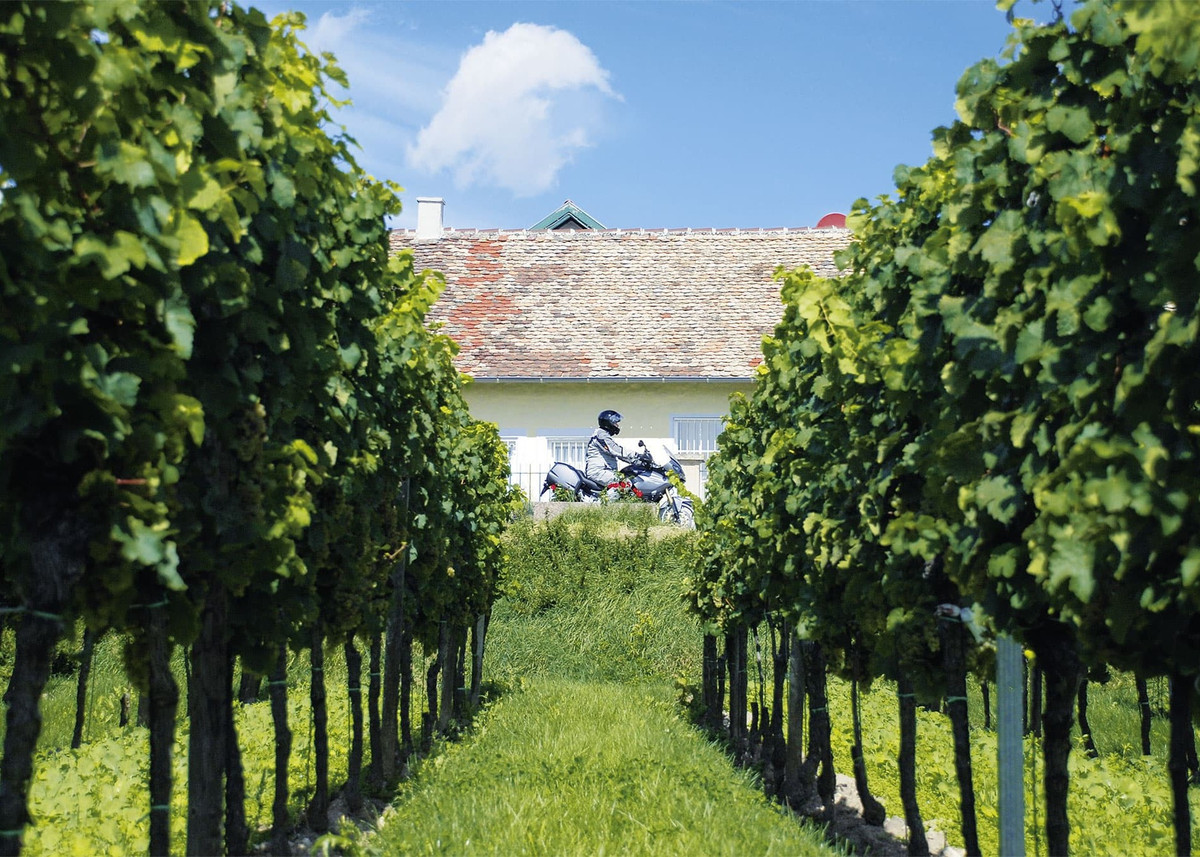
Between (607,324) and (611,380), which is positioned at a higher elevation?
(607,324)

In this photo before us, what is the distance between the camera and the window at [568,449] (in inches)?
926

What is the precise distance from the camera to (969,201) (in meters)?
4.73

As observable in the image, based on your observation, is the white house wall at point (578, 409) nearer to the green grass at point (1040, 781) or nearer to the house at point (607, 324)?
the house at point (607, 324)

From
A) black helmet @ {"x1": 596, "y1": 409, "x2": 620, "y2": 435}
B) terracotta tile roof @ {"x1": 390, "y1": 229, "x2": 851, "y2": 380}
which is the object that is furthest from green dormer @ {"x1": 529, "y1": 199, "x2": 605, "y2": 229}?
black helmet @ {"x1": 596, "y1": 409, "x2": 620, "y2": 435}

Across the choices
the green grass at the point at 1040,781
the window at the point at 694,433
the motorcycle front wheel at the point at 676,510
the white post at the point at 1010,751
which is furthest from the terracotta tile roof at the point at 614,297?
the white post at the point at 1010,751

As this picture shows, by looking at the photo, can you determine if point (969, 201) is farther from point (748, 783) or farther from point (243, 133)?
point (748, 783)

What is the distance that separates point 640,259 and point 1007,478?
22.4 m

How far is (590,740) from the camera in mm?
9094

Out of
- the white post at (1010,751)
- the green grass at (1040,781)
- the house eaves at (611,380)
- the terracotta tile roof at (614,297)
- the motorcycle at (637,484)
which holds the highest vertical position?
the terracotta tile roof at (614,297)

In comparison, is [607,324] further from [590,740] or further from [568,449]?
[590,740]

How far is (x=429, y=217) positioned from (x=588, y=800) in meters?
22.2

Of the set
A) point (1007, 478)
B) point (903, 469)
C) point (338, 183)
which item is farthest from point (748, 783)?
point (338, 183)

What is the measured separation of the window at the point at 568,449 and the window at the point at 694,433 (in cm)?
186

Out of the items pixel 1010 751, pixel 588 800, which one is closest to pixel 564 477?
pixel 588 800
